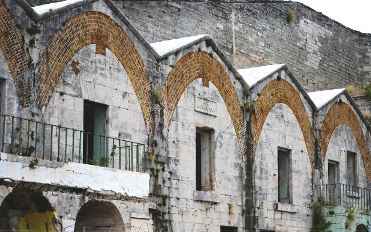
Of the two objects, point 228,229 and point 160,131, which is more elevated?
point 160,131

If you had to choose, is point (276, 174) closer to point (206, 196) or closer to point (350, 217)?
point (350, 217)

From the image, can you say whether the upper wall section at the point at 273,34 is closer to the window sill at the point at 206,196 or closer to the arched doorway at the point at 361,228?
the window sill at the point at 206,196

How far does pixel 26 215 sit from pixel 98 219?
→ 7.13ft

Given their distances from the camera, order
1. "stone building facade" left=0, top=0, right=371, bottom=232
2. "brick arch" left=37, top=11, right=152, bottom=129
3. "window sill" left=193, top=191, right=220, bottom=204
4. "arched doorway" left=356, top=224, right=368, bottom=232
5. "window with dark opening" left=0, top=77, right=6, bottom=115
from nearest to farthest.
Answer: "window with dark opening" left=0, top=77, right=6, bottom=115, "stone building facade" left=0, top=0, right=371, bottom=232, "brick arch" left=37, top=11, right=152, bottom=129, "window sill" left=193, top=191, right=220, bottom=204, "arched doorway" left=356, top=224, right=368, bottom=232

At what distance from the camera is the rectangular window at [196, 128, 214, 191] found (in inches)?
→ 866

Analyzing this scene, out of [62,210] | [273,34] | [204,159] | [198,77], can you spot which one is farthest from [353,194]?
[62,210]

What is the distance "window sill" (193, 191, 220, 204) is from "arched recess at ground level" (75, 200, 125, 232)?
292 cm

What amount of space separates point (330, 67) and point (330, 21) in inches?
78.8

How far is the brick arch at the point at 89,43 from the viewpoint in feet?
59.0

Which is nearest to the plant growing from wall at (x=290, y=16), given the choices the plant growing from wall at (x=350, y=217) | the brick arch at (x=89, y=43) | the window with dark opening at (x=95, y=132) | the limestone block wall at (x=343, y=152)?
the limestone block wall at (x=343, y=152)

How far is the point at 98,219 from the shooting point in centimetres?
1900

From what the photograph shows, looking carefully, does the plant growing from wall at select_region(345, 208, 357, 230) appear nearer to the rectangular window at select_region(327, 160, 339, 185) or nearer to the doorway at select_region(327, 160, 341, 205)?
the doorway at select_region(327, 160, 341, 205)

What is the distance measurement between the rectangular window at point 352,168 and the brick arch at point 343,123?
0.45 meters

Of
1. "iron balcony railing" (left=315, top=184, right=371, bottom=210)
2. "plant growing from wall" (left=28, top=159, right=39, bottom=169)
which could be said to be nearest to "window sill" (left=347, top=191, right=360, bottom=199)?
"iron balcony railing" (left=315, top=184, right=371, bottom=210)
